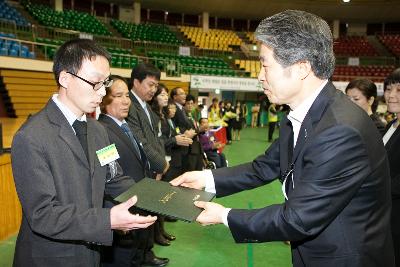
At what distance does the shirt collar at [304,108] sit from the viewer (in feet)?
4.93

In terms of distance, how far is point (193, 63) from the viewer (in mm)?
18750

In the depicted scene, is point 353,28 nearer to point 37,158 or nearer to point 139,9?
point 139,9

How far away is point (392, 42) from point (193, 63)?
14.5 m

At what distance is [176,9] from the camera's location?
23.3 meters

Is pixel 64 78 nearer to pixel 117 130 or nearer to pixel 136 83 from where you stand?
pixel 117 130

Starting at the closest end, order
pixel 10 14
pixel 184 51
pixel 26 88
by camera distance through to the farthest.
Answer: pixel 26 88 → pixel 10 14 → pixel 184 51

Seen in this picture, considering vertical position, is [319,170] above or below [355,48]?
below

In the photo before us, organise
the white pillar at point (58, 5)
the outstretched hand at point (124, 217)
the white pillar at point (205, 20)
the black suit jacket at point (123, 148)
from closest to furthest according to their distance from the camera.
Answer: the outstretched hand at point (124, 217) → the black suit jacket at point (123, 148) → the white pillar at point (58, 5) → the white pillar at point (205, 20)

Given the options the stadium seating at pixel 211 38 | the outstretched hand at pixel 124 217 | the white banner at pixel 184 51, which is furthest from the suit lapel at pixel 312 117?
the stadium seating at pixel 211 38

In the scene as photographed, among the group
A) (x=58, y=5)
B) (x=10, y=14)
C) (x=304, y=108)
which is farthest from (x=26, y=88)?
(x=58, y=5)

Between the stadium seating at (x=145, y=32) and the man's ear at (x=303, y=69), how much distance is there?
19.1 meters

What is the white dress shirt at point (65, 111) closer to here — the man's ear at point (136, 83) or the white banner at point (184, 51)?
the man's ear at point (136, 83)

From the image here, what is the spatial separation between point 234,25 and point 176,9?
504 cm

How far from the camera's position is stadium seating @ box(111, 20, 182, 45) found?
2006 centimetres
